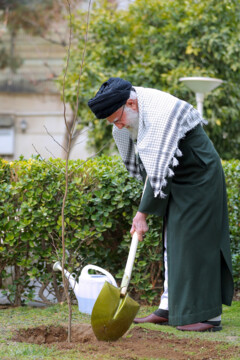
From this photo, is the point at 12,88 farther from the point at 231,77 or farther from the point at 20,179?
the point at 20,179

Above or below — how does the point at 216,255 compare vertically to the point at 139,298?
above

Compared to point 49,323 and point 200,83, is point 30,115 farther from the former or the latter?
point 49,323

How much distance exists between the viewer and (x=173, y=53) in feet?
31.6

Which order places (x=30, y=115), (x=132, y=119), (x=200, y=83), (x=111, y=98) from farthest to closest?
(x=30, y=115) < (x=200, y=83) < (x=132, y=119) < (x=111, y=98)

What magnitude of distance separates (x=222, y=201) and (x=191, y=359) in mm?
1140

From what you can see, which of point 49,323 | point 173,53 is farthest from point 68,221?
point 173,53

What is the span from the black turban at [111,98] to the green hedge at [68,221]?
844 millimetres

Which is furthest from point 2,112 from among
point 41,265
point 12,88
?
point 41,265

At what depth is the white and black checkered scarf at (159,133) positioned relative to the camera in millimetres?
3715

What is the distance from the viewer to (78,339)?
3.71m

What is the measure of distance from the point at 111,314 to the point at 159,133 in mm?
1138

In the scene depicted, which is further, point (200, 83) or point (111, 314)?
point (200, 83)

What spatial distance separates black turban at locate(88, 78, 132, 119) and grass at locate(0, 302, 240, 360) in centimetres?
146

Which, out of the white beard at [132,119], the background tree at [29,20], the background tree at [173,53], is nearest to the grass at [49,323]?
the white beard at [132,119]
